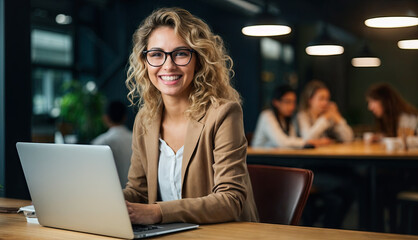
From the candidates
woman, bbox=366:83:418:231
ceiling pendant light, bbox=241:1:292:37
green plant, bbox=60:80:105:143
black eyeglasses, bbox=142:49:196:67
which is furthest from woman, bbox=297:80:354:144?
green plant, bbox=60:80:105:143

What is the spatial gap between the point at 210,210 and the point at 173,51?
0.65 m

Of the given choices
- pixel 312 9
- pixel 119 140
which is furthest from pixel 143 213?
pixel 312 9

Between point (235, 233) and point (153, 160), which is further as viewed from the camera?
point (153, 160)

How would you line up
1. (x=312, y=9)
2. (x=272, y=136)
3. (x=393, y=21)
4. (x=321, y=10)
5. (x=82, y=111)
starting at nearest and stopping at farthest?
(x=393, y=21)
(x=272, y=136)
(x=321, y=10)
(x=312, y=9)
(x=82, y=111)

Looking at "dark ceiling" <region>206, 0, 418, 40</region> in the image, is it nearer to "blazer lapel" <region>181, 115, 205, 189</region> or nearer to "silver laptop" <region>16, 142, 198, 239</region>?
"blazer lapel" <region>181, 115, 205, 189</region>

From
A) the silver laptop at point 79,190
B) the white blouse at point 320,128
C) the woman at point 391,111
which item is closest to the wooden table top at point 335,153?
the woman at point 391,111

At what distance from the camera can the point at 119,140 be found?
4059 millimetres

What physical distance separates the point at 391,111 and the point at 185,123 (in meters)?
4.09

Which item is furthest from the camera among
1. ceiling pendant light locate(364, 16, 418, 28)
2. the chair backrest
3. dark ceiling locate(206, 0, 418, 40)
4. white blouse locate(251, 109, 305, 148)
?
dark ceiling locate(206, 0, 418, 40)

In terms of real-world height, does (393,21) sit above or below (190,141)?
above

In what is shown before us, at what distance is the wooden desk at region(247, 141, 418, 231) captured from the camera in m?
4.45

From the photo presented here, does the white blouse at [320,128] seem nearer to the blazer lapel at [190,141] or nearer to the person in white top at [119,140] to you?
the person in white top at [119,140]

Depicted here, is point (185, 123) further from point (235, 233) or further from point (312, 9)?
point (312, 9)

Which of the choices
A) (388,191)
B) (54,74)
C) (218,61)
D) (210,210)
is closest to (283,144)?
(388,191)
